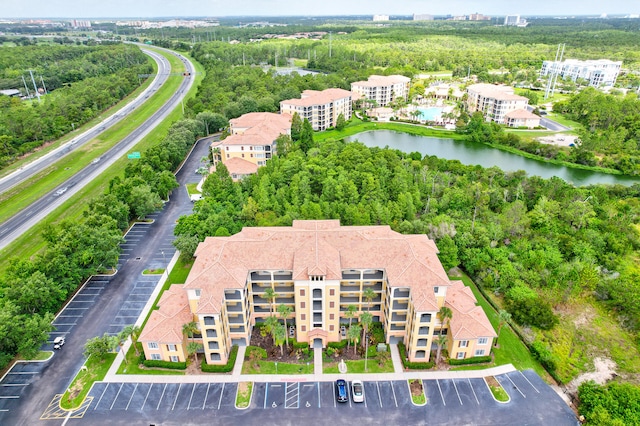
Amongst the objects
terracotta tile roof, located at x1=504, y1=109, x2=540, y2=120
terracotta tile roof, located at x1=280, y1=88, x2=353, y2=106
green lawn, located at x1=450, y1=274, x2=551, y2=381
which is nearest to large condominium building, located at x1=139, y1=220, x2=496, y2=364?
green lawn, located at x1=450, y1=274, x2=551, y2=381

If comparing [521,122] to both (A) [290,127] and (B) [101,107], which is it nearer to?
(A) [290,127]

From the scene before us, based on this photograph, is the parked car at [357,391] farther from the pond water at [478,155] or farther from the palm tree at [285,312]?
the pond water at [478,155]

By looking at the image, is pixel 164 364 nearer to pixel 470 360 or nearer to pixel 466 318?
pixel 470 360

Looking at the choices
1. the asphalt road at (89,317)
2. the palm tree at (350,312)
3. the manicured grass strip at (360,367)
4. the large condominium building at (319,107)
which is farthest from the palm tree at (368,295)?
the large condominium building at (319,107)

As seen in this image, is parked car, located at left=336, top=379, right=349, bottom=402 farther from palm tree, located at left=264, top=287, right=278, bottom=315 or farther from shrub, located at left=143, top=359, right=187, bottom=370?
shrub, located at left=143, top=359, right=187, bottom=370

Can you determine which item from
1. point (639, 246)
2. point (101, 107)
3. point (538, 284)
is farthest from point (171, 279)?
point (101, 107)

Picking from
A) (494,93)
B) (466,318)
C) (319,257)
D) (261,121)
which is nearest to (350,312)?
(319,257)
